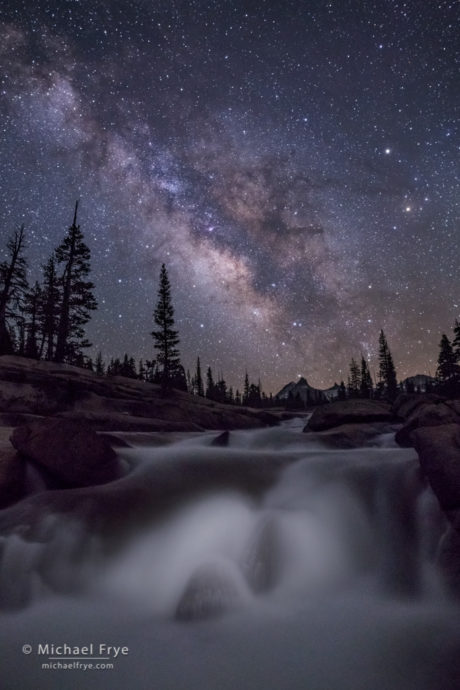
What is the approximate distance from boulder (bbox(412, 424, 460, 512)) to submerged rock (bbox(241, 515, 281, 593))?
287 cm

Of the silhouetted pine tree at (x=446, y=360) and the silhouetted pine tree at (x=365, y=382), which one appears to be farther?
the silhouetted pine tree at (x=365, y=382)

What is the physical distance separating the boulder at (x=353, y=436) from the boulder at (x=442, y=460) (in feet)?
23.5

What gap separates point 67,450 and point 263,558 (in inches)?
184

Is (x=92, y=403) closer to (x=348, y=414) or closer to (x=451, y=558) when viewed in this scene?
(x=348, y=414)

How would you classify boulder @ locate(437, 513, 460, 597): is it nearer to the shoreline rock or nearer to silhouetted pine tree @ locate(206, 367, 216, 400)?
the shoreline rock

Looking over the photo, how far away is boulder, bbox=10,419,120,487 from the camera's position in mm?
7363

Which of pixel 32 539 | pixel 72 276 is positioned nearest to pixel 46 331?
pixel 72 276

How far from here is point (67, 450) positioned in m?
7.52

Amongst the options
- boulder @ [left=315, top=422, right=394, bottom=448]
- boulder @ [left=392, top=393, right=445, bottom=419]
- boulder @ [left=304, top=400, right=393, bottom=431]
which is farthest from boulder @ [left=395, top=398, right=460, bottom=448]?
boulder @ [left=304, top=400, right=393, bottom=431]

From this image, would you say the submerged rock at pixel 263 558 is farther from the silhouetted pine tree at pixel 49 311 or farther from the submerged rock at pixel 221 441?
the silhouetted pine tree at pixel 49 311

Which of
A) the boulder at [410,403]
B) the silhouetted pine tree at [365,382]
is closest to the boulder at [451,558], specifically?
the boulder at [410,403]

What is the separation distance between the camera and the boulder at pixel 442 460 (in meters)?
5.40

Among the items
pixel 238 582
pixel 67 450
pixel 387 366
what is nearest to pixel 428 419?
pixel 238 582

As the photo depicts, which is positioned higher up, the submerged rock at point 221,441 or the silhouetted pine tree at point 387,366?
the silhouetted pine tree at point 387,366
